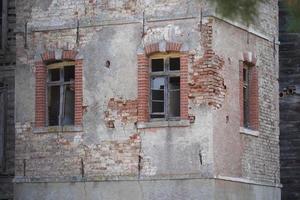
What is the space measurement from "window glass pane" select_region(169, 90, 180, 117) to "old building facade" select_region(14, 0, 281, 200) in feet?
0.07

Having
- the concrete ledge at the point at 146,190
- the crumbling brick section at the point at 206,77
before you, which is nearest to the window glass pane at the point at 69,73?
the concrete ledge at the point at 146,190

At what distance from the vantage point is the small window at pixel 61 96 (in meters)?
23.5

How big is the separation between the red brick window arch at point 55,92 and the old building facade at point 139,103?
0.9 inches

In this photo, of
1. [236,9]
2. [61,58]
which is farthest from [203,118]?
[236,9]

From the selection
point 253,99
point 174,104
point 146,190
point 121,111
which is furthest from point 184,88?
point 253,99

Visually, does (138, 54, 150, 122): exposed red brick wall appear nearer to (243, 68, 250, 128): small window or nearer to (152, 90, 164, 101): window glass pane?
(152, 90, 164, 101): window glass pane

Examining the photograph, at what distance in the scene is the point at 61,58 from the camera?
23.4 meters

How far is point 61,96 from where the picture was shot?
23531 millimetres

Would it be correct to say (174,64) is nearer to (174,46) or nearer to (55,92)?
(174,46)

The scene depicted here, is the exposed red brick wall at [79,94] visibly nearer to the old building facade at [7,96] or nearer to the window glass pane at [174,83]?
the window glass pane at [174,83]

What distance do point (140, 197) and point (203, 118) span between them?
228 centimetres

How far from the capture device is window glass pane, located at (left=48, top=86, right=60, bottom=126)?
930 inches

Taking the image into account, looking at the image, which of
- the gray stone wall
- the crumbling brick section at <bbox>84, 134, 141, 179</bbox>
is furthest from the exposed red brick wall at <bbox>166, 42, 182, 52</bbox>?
the gray stone wall

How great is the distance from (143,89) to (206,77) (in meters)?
1.49
